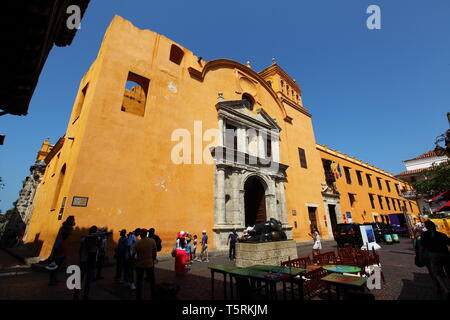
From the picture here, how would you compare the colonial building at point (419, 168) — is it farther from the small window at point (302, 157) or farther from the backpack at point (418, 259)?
the backpack at point (418, 259)

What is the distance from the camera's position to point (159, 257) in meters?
8.99

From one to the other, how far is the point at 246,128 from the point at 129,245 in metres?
11.6

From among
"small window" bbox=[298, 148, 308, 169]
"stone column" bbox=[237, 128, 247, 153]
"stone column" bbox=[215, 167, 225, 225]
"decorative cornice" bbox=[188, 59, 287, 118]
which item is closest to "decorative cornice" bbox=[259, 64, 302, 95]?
"decorative cornice" bbox=[188, 59, 287, 118]

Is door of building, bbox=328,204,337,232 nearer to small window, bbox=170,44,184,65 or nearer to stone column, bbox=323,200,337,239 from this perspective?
stone column, bbox=323,200,337,239

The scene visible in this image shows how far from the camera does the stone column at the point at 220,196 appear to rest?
11.5 metres

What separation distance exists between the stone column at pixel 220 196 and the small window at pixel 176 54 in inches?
316

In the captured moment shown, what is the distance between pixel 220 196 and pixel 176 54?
1015cm

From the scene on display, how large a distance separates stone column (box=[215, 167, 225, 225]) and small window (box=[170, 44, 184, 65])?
26.4 feet

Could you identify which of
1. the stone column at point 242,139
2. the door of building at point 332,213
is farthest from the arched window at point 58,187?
the door of building at point 332,213

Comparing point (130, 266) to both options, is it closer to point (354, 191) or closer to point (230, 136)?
point (230, 136)
